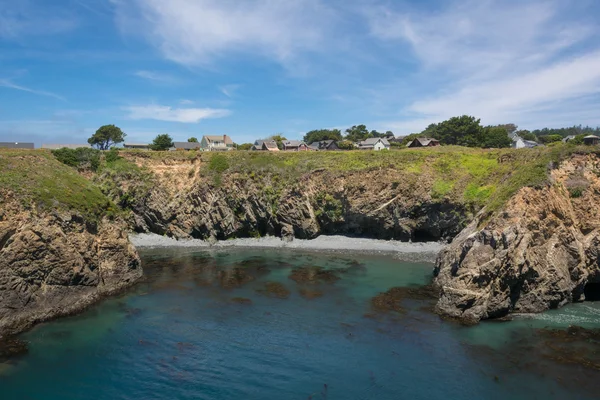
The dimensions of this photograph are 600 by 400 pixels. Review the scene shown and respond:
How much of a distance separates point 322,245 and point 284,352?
29.3 meters

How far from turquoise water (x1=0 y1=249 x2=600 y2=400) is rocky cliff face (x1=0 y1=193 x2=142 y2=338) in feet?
5.77

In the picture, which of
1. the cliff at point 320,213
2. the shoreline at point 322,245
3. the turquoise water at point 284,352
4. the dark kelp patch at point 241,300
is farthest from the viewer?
the shoreline at point 322,245

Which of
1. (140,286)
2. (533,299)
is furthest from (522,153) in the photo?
(140,286)

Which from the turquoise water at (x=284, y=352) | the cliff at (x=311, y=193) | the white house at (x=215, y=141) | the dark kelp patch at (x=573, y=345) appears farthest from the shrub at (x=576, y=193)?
the white house at (x=215, y=141)

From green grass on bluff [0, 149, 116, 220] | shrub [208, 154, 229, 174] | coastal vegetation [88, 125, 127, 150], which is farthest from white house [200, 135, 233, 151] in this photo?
green grass on bluff [0, 149, 116, 220]

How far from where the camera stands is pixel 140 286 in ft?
121

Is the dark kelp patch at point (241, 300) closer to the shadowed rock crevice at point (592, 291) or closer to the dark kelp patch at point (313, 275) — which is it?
the dark kelp patch at point (313, 275)

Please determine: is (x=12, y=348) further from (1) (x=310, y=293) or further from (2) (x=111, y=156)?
(2) (x=111, y=156)

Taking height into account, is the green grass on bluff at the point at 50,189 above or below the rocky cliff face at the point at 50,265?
above

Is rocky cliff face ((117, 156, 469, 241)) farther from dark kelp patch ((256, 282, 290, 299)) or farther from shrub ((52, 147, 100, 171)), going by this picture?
dark kelp patch ((256, 282, 290, 299))

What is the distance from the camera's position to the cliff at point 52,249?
27.8 m

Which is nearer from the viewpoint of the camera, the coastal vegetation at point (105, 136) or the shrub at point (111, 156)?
the shrub at point (111, 156)

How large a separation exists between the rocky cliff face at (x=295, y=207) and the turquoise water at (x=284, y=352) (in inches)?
767

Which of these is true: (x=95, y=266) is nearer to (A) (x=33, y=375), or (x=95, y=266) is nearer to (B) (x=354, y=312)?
(A) (x=33, y=375)
